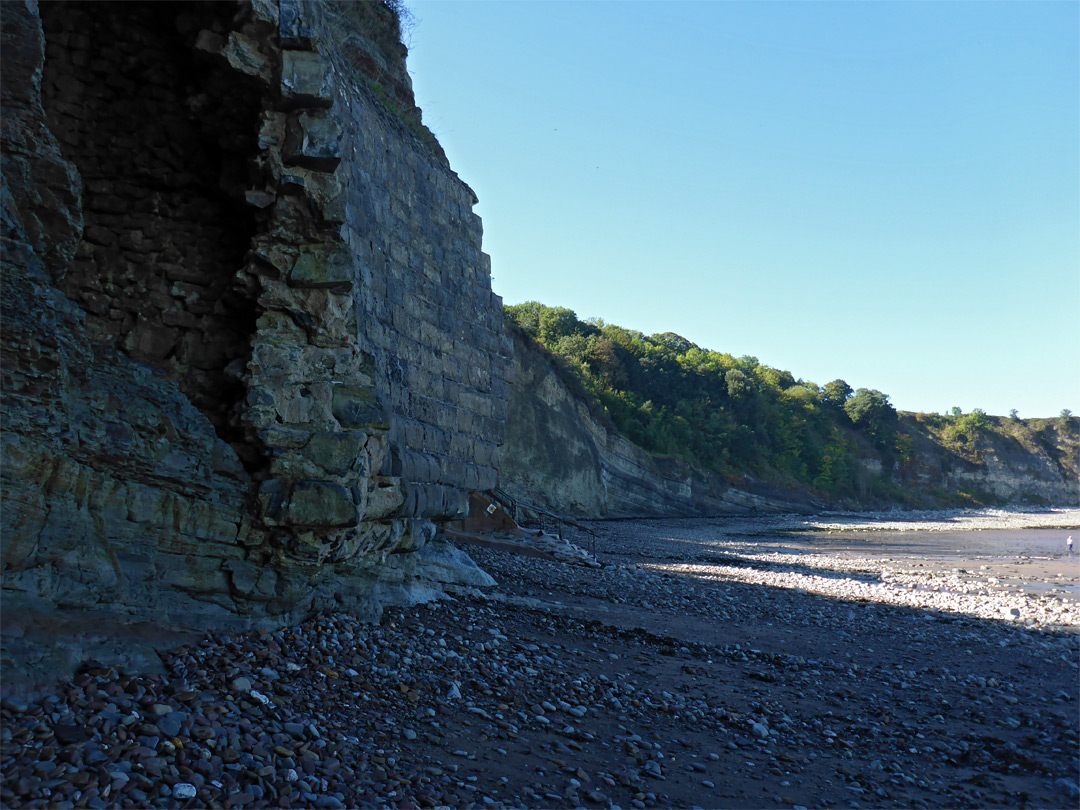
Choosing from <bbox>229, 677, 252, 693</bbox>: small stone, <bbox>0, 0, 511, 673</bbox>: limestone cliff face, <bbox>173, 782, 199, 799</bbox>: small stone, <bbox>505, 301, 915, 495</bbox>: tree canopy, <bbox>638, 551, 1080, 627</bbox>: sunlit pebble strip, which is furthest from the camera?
<bbox>505, 301, 915, 495</bbox>: tree canopy

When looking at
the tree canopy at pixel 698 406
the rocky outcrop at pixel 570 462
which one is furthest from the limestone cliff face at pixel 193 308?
the tree canopy at pixel 698 406

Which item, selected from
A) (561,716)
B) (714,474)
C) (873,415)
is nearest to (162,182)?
(561,716)

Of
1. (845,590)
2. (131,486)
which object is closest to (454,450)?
(131,486)

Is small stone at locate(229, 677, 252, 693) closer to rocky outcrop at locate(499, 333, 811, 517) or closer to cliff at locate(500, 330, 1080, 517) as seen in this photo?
cliff at locate(500, 330, 1080, 517)

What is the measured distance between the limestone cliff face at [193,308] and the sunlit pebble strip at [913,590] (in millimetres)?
9006

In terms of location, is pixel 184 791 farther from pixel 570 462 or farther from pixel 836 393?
pixel 836 393

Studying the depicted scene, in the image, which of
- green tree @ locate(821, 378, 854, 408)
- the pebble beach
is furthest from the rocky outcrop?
green tree @ locate(821, 378, 854, 408)

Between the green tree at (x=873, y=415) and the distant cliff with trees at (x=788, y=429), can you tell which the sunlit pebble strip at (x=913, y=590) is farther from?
the green tree at (x=873, y=415)

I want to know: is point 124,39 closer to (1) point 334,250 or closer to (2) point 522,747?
(1) point 334,250

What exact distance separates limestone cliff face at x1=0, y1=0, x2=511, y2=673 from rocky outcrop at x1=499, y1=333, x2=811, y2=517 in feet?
59.9

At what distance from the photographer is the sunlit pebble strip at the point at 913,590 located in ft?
35.7

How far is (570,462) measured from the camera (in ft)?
95.2

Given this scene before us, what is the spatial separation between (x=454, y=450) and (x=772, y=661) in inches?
149

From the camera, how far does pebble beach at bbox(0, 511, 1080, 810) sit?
3414mm
